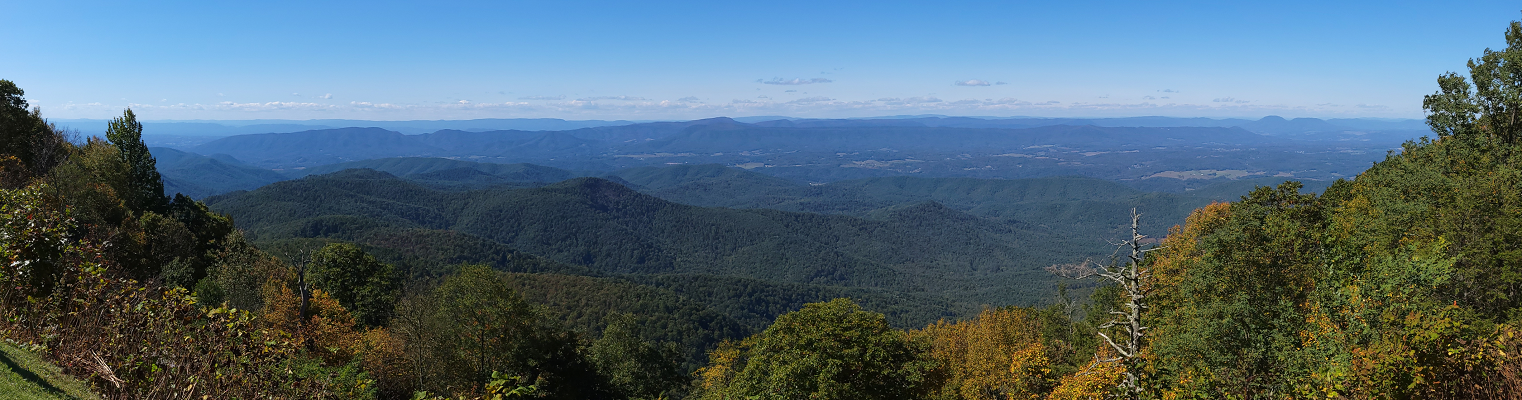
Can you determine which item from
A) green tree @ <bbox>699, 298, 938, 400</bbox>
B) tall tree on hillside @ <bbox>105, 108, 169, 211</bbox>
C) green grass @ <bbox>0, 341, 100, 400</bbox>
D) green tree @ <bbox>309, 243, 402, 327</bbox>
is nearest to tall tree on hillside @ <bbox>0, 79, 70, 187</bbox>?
tall tree on hillside @ <bbox>105, 108, 169, 211</bbox>

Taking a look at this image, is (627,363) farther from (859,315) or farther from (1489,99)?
(1489,99)

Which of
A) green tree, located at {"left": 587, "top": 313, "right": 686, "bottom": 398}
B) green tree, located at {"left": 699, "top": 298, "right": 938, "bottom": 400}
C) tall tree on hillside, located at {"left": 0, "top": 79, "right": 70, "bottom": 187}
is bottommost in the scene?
green tree, located at {"left": 587, "top": 313, "right": 686, "bottom": 398}

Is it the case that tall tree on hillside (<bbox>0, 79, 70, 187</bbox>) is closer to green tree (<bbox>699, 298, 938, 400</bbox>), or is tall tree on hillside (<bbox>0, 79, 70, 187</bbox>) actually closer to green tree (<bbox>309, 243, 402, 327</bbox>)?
green tree (<bbox>309, 243, 402, 327</bbox>)

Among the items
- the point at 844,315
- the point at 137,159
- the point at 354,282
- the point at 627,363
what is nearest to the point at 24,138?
the point at 137,159

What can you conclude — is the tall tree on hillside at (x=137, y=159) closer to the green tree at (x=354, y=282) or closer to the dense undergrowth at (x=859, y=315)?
the dense undergrowth at (x=859, y=315)

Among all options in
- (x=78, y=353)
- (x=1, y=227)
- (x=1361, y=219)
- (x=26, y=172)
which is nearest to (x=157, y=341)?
(x=78, y=353)

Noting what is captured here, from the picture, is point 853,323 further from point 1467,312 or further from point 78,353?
point 78,353

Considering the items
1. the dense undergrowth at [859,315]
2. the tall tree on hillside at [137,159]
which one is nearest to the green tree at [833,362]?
the dense undergrowth at [859,315]
